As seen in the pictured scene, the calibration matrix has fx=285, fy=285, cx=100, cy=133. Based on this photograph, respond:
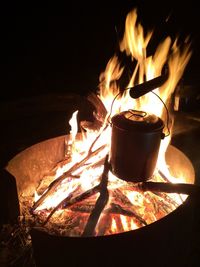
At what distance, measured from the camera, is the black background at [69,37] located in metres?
5.75

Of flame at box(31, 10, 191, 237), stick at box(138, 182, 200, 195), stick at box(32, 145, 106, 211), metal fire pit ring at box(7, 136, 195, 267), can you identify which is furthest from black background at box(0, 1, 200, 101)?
metal fire pit ring at box(7, 136, 195, 267)

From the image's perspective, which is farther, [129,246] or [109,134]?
[109,134]

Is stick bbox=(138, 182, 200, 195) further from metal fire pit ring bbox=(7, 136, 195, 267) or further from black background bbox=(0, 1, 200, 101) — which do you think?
black background bbox=(0, 1, 200, 101)

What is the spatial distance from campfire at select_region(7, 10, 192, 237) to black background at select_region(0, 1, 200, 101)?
258cm

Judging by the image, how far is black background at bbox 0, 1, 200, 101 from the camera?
226 inches

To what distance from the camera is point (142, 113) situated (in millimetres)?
2434

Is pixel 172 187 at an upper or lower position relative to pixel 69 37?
lower

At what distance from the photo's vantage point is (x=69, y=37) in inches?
237

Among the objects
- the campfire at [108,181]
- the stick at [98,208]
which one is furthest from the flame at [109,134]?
the stick at [98,208]

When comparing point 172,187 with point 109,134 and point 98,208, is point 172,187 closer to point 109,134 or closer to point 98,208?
point 98,208

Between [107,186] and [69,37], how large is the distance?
14.1ft

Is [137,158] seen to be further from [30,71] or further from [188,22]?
[188,22]

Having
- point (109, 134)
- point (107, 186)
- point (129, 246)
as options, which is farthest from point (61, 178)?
point (129, 246)

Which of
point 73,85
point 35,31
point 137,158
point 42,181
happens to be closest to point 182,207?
point 137,158
